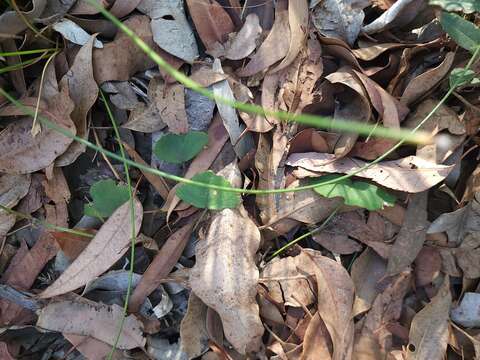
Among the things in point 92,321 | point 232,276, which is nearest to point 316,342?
point 232,276

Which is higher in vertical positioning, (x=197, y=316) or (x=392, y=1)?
(x=392, y=1)

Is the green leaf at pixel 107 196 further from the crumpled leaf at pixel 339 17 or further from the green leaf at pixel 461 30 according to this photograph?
the green leaf at pixel 461 30

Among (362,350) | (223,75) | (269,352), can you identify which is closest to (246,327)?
(269,352)

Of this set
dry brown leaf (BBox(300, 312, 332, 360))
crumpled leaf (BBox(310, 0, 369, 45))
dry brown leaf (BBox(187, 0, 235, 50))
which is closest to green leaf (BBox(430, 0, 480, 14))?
crumpled leaf (BBox(310, 0, 369, 45))

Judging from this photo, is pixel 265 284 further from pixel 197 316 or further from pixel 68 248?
pixel 68 248

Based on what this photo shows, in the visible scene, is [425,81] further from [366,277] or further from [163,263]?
[163,263]

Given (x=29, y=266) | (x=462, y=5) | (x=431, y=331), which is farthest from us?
(x=29, y=266)

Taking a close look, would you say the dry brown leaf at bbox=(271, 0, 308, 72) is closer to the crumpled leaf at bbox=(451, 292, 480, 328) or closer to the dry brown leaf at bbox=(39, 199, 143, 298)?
the dry brown leaf at bbox=(39, 199, 143, 298)
